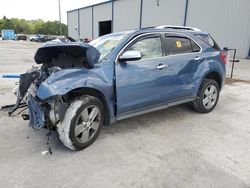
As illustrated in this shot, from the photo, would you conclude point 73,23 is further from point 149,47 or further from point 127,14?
point 149,47

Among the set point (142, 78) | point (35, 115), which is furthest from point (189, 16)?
point (35, 115)

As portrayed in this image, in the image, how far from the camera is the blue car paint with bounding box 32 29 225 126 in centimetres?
299

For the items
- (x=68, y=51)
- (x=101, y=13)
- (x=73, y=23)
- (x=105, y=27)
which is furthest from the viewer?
(x=73, y=23)

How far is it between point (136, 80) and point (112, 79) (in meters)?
0.44

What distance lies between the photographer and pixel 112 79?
130 inches

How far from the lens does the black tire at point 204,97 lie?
4.64 m

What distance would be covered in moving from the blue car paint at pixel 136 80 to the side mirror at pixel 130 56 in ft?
0.32

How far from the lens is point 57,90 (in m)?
2.83

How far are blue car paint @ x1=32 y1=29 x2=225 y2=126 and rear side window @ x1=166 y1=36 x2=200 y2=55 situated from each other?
11cm

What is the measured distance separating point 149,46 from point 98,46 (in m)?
Answer: 0.96

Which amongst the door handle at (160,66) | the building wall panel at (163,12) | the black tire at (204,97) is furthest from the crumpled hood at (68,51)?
the building wall panel at (163,12)

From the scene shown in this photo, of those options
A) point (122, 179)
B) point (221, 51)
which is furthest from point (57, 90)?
point (221, 51)

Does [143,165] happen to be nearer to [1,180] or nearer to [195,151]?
[195,151]

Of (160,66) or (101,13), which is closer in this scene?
(160,66)
